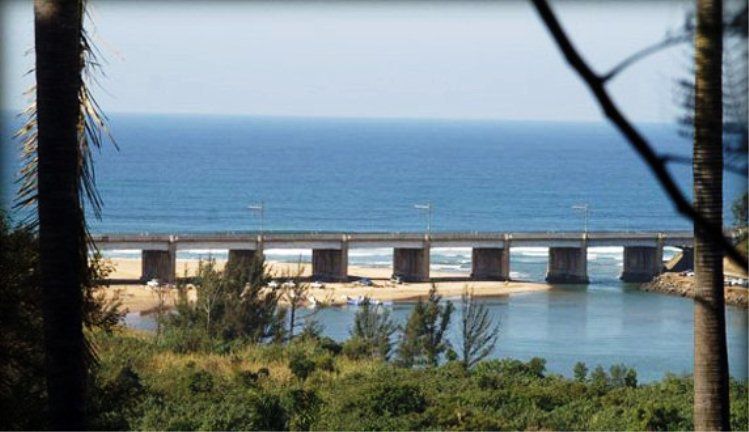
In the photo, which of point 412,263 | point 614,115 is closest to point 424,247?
point 412,263

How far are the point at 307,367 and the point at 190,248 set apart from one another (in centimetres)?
3800

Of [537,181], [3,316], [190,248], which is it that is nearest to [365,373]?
[3,316]

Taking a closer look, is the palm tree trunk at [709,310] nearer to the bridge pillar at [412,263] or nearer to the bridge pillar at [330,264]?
the bridge pillar at [330,264]

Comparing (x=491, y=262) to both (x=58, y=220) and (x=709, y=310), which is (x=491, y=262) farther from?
(x=58, y=220)

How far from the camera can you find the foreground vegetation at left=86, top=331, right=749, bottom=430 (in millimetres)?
9914

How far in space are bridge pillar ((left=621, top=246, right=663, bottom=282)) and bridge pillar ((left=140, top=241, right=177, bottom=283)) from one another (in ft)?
68.3

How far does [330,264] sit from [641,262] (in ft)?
48.5

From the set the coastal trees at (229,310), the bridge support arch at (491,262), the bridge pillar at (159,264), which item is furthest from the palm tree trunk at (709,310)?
the bridge support arch at (491,262)

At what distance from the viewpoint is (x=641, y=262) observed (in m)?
59.5

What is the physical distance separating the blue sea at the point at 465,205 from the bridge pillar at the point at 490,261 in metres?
1.38

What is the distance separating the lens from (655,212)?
7819 cm

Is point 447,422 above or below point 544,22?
below

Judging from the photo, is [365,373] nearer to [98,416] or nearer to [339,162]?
[98,416]

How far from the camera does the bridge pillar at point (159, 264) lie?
50719 mm
